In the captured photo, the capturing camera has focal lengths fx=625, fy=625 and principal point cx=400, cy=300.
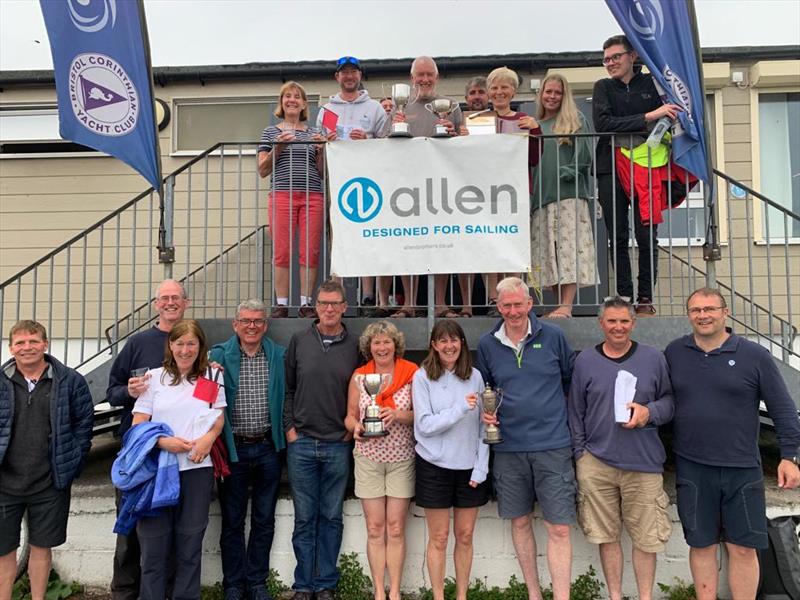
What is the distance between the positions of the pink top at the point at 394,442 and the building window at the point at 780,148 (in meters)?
5.25

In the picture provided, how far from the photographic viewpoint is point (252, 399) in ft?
13.0

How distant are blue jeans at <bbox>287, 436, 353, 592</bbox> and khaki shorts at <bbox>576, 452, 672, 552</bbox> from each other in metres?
1.48

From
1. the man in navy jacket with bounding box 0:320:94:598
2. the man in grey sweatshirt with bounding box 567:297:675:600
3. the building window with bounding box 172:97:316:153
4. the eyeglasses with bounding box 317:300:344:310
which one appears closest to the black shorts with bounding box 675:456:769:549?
the man in grey sweatshirt with bounding box 567:297:675:600

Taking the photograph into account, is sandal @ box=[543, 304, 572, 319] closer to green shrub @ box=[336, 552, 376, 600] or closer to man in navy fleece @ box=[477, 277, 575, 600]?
man in navy fleece @ box=[477, 277, 575, 600]

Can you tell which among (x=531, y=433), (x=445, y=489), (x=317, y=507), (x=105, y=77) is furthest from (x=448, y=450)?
(x=105, y=77)

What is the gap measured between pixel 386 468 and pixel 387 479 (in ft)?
0.22

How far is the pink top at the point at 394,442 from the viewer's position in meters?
3.82

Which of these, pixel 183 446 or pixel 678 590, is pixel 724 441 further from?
pixel 183 446

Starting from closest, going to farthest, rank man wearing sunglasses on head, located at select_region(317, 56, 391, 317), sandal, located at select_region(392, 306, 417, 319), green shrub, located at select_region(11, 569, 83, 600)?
green shrub, located at select_region(11, 569, 83, 600), sandal, located at select_region(392, 306, 417, 319), man wearing sunglasses on head, located at select_region(317, 56, 391, 317)

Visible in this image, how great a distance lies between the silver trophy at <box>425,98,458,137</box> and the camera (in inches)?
171

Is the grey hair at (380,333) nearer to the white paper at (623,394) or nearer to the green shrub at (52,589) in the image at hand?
the white paper at (623,394)

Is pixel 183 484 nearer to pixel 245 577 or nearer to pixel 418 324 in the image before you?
pixel 245 577

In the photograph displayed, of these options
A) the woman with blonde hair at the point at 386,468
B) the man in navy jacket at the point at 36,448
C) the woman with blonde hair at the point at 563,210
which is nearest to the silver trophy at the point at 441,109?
the woman with blonde hair at the point at 563,210

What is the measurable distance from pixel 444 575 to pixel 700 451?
5.57 ft
